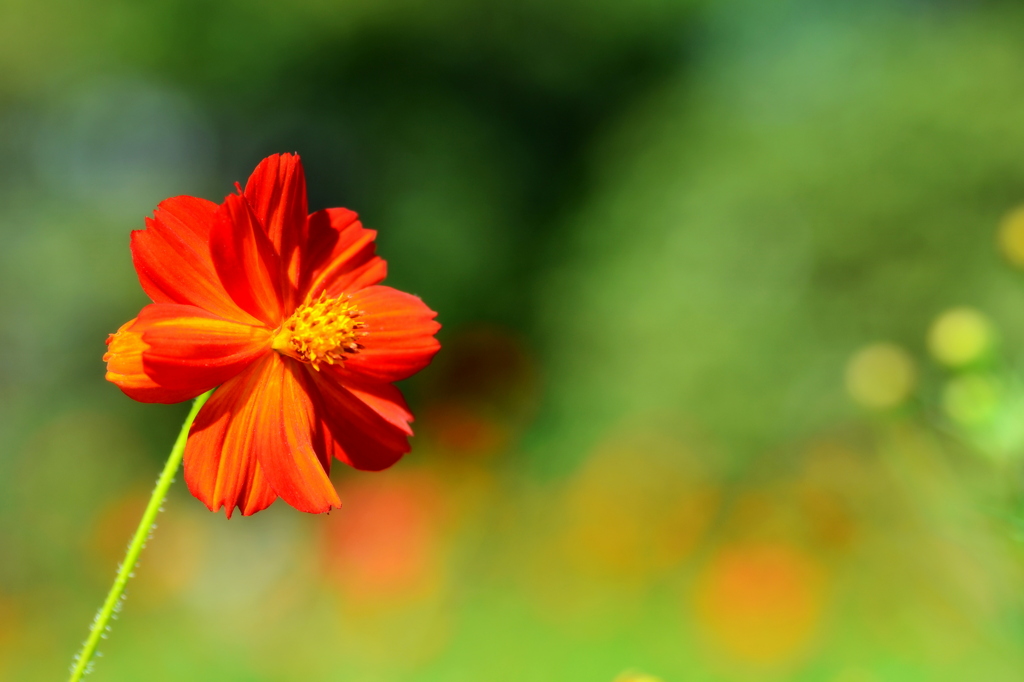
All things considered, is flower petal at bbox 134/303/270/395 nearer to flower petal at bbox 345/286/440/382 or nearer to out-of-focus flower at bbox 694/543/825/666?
flower petal at bbox 345/286/440/382

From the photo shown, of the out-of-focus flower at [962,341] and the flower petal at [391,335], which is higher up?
the out-of-focus flower at [962,341]

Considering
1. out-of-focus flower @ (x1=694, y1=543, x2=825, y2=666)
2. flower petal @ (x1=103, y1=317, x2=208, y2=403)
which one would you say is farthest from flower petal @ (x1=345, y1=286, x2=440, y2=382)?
out-of-focus flower @ (x1=694, y1=543, x2=825, y2=666)

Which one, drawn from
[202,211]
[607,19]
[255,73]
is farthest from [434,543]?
[607,19]

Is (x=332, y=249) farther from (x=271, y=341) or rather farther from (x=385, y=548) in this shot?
(x=385, y=548)

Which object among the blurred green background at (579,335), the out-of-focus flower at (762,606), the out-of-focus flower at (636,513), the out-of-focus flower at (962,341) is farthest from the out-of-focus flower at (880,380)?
the out-of-focus flower at (636,513)

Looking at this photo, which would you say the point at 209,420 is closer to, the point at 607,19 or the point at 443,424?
the point at 443,424

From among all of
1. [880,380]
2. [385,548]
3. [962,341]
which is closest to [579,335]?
[385,548]

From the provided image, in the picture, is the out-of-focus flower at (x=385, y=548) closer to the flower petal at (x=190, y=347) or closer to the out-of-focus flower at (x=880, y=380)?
the out-of-focus flower at (x=880, y=380)

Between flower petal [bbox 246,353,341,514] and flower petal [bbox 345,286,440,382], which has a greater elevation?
flower petal [bbox 345,286,440,382]
